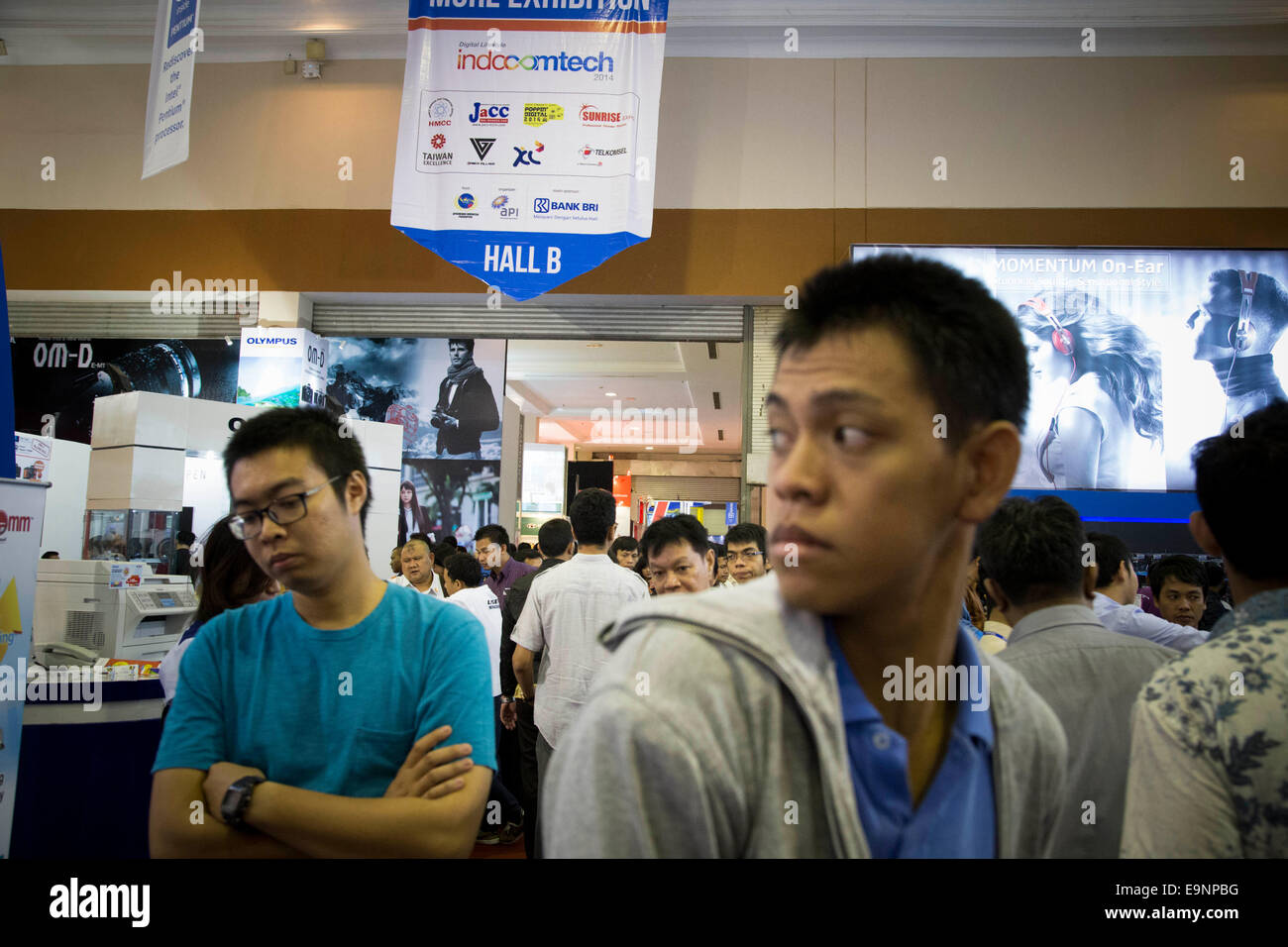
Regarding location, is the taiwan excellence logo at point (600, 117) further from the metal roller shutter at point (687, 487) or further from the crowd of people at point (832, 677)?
the metal roller shutter at point (687, 487)

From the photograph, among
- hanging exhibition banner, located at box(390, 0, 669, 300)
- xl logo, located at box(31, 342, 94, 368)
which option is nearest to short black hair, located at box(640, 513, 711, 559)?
hanging exhibition banner, located at box(390, 0, 669, 300)

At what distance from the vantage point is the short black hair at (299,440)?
1350 mm

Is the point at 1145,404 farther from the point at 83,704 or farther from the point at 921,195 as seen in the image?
the point at 83,704

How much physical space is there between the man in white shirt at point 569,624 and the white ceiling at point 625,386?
501 centimetres

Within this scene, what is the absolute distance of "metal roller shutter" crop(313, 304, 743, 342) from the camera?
6.60m

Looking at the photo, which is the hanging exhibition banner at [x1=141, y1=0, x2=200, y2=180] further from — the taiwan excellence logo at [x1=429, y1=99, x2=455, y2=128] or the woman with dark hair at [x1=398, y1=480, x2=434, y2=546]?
the woman with dark hair at [x1=398, y1=480, x2=434, y2=546]

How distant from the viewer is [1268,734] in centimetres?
97

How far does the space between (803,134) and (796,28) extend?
0.75 meters

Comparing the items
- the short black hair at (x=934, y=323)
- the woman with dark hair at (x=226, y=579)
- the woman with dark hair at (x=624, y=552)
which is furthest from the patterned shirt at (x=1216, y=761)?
the woman with dark hair at (x=624, y=552)

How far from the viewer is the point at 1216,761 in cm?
98

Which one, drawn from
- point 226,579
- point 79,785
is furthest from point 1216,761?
point 79,785

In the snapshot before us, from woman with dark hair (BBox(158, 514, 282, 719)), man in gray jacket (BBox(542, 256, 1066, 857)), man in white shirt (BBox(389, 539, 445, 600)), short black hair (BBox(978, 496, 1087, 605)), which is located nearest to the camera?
man in gray jacket (BBox(542, 256, 1066, 857))

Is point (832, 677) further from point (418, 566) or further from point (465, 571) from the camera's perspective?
point (418, 566)

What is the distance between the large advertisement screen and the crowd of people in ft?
14.0
